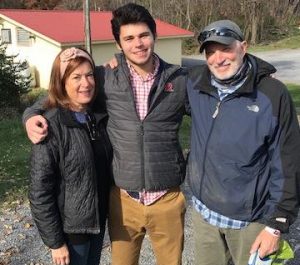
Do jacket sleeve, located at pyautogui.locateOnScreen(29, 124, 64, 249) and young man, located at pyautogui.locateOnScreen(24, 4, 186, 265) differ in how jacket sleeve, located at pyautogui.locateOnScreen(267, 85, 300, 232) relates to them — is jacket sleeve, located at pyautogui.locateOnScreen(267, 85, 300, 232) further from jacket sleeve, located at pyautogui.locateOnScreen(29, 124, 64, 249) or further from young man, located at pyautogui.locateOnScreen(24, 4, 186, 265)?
jacket sleeve, located at pyautogui.locateOnScreen(29, 124, 64, 249)

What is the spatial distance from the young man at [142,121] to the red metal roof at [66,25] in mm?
20261

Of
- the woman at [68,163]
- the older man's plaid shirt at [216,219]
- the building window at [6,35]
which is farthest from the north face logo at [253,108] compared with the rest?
the building window at [6,35]

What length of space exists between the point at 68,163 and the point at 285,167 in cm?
116

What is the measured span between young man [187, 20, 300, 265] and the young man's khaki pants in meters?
0.35

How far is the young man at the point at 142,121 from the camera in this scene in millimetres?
2795

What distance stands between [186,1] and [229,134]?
3583cm

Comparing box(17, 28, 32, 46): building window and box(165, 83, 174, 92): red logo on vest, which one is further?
box(17, 28, 32, 46): building window

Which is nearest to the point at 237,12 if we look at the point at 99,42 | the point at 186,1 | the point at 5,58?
the point at 186,1

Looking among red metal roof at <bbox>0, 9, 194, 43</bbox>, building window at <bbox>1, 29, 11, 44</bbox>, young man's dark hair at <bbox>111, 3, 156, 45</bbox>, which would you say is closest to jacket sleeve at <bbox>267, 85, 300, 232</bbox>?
young man's dark hair at <bbox>111, 3, 156, 45</bbox>

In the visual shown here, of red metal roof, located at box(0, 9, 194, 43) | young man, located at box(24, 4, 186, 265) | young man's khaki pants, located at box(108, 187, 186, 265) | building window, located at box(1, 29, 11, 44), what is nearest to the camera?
young man, located at box(24, 4, 186, 265)

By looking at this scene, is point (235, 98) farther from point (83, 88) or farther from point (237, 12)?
point (237, 12)

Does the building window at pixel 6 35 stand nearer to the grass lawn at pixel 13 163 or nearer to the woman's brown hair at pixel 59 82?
the grass lawn at pixel 13 163

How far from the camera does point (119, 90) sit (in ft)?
9.36

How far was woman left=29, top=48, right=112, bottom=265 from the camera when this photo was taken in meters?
2.59
